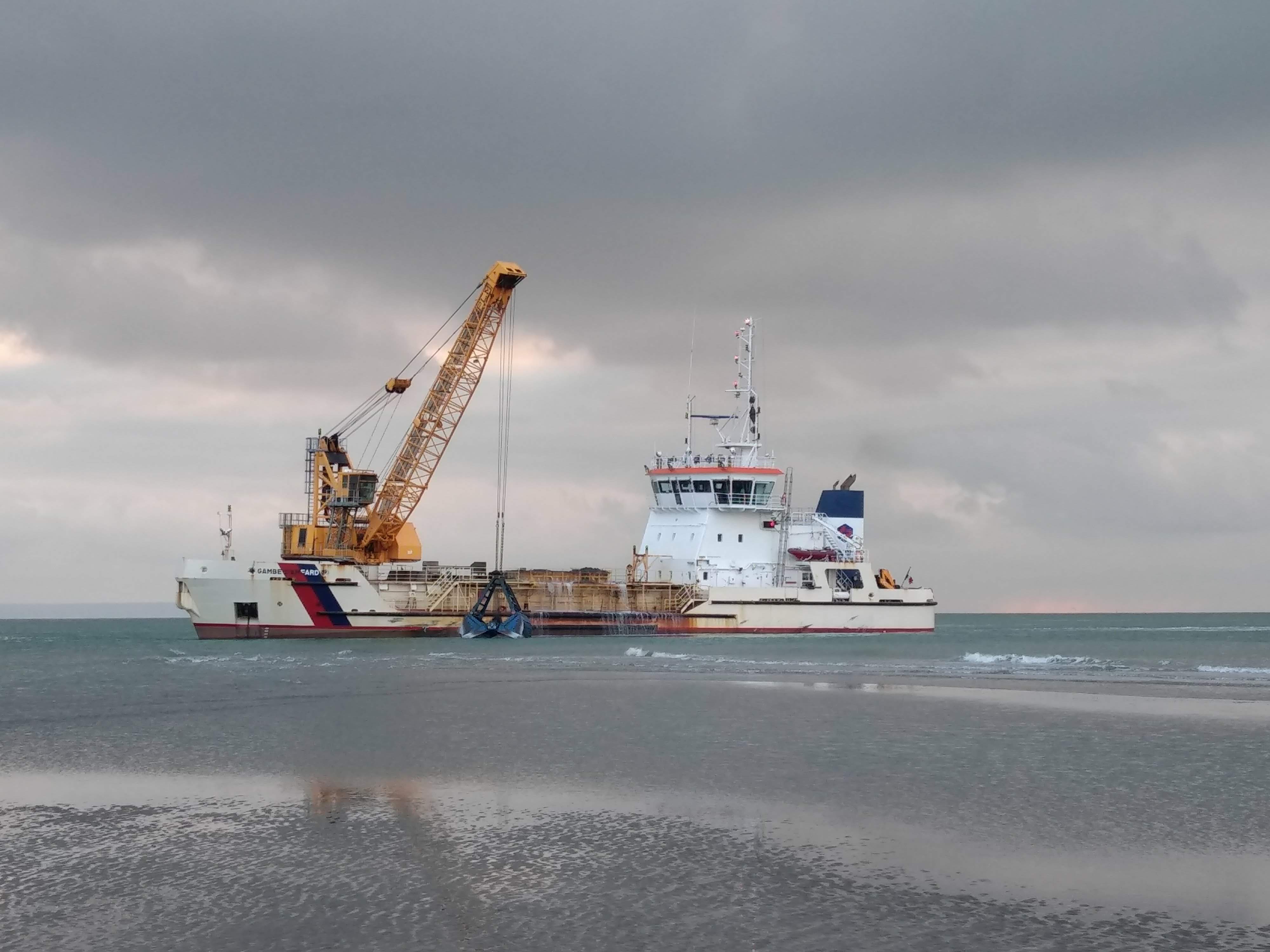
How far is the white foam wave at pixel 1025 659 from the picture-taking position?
52.6 metres

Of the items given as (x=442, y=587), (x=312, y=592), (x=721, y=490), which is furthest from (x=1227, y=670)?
(x=312, y=592)

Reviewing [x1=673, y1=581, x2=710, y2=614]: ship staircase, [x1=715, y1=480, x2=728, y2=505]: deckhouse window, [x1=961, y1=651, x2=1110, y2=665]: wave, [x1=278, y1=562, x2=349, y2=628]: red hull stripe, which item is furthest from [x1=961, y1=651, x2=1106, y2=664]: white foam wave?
[x1=278, y1=562, x2=349, y2=628]: red hull stripe

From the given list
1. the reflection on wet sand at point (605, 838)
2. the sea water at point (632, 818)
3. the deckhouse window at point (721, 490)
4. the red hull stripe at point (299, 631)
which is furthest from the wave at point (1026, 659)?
the reflection on wet sand at point (605, 838)

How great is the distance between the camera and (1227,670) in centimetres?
4822

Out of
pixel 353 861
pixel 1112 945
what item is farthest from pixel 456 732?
pixel 1112 945

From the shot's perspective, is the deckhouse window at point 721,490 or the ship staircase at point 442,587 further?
the deckhouse window at point 721,490

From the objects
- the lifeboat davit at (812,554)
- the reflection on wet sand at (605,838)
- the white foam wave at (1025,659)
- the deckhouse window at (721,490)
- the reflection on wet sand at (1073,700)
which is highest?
the deckhouse window at (721,490)

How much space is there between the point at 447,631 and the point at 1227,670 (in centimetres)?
3815

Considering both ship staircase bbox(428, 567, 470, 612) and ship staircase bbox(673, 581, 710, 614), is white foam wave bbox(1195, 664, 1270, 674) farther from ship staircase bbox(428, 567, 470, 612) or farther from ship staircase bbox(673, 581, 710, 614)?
ship staircase bbox(428, 567, 470, 612)

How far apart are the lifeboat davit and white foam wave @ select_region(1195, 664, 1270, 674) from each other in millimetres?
26788

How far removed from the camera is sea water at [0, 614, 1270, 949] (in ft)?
37.9

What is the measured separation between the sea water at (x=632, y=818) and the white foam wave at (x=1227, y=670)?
1077 cm

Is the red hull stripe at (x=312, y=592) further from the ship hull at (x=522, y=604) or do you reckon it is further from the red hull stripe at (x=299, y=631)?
the red hull stripe at (x=299, y=631)

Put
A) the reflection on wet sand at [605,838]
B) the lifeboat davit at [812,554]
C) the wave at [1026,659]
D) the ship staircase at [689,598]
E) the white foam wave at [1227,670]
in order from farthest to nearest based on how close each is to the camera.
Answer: the lifeboat davit at [812,554] < the ship staircase at [689,598] < the wave at [1026,659] < the white foam wave at [1227,670] < the reflection on wet sand at [605,838]
